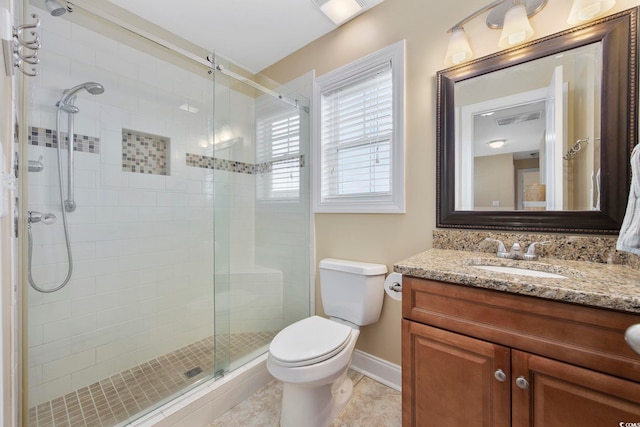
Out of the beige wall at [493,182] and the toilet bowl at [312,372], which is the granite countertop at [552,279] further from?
the toilet bowl at [312,372]

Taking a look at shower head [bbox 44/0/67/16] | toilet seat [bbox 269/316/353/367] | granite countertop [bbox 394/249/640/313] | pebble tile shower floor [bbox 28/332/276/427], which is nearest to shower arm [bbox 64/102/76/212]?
shower head [bbox 44/0/67/16]

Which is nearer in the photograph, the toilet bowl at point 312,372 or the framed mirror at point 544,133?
the framed mirror at point 544,133

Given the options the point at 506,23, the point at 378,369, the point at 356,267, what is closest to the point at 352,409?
the point at 378,369

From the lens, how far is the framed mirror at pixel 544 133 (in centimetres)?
A: 108

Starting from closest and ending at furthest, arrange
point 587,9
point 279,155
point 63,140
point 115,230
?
point 587,9 < point 63,140 < point 115,230 < point 279,155

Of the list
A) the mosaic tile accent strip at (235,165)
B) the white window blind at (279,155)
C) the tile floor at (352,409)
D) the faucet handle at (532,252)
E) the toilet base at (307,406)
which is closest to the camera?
the faucet handle at (532,252)

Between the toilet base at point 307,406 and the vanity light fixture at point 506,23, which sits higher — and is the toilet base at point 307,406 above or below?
below

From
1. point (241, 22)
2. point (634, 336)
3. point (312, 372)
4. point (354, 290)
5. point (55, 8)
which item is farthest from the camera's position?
point (241, 22)

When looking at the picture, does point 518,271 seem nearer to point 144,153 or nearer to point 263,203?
point 263,203

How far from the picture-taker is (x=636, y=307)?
26.6 inches

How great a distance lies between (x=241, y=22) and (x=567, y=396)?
8.23 feet

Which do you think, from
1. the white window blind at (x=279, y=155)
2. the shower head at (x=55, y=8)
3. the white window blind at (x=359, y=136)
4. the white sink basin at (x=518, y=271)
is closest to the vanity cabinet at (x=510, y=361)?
the white sink basin at (x=518, y=271)

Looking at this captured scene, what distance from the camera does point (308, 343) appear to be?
1.33 metres

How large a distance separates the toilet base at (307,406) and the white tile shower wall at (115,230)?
3.56 ft
